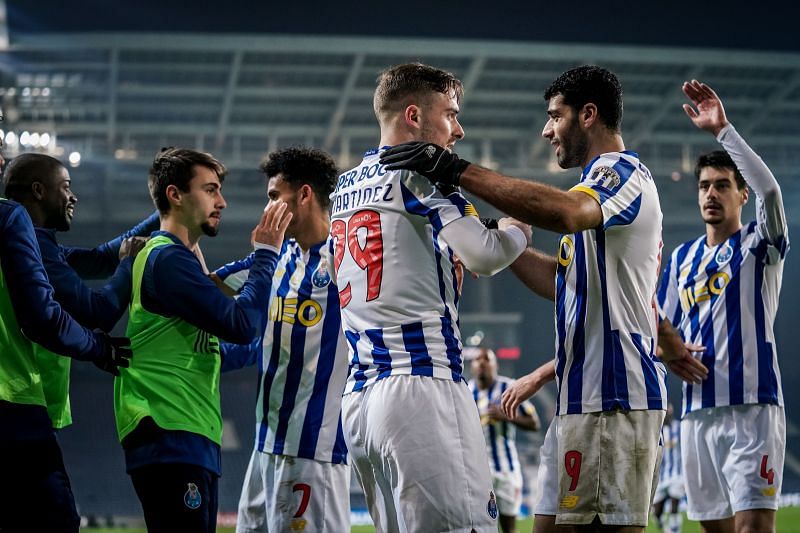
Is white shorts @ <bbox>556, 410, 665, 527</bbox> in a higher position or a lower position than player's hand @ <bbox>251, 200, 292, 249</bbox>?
lower

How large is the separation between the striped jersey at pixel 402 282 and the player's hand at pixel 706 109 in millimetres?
2128

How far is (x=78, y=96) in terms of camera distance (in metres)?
26.9

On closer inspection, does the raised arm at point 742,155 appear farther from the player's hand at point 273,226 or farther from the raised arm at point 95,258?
the raised arm at point 95,258

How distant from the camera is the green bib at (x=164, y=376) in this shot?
3600mm

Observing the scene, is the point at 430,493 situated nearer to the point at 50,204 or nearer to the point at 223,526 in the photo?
the point at 50,204

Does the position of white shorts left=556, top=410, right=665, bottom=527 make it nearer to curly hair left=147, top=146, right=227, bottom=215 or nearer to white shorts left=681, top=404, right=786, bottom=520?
white shorts left=681, top=404, right=786, bottom=520

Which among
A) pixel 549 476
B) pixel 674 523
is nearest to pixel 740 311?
pixel 549 476

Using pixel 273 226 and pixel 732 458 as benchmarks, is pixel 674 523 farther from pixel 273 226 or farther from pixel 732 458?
pixel 273 226

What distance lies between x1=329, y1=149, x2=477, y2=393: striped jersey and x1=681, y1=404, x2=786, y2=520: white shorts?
261 centimetres

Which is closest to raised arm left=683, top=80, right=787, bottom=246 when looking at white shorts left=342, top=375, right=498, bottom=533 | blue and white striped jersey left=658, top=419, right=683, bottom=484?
white shorts left=342, top=375, right=498, bottom=533

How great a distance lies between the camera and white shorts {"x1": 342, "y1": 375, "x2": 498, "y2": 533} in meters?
2.88

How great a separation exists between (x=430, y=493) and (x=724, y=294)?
3.05 metres

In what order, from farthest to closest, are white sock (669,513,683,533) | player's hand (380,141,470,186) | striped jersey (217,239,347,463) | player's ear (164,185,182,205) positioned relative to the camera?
white sock (669,513,683,533)
striped jersey (217,239,347,463)
player's ear (164,185,182,205)
player's hand (380,141,470,186)

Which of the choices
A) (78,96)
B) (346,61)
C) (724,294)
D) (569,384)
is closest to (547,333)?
(346,61)
